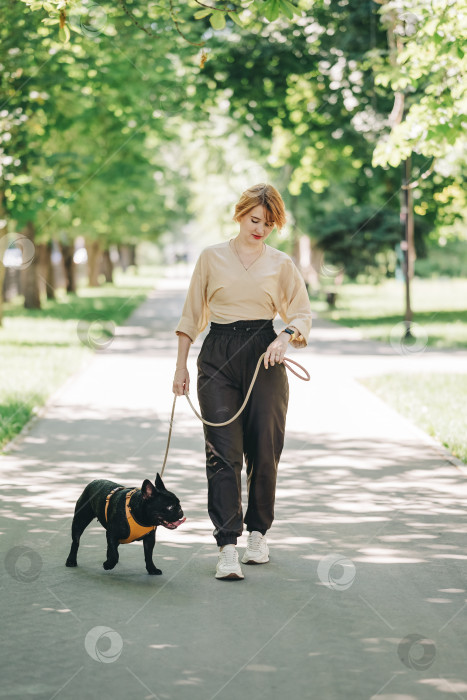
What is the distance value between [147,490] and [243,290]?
120 centimetres

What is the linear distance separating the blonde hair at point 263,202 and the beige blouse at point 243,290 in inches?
8.6

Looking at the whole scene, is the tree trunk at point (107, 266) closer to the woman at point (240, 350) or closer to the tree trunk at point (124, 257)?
the tree trunk at point (124, 257)

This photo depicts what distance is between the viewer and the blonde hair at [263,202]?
561cm

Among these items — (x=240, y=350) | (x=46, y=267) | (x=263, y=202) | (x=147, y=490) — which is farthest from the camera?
(x=46, y=267)

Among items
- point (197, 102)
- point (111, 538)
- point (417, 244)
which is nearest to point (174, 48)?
point (197, 102)

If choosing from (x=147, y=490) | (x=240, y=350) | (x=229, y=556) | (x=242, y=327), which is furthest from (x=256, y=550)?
(x=242, y=327)

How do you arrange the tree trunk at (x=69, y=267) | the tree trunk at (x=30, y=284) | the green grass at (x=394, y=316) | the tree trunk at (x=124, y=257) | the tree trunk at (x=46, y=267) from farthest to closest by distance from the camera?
the tree trunk at (x=124, y=257)
the tree trunk at (x=69, y=267)
the tree trunk at (x=46, y=267)
the tree trunk at (x=30, y=284)
the green grass at (x=394, y=316)

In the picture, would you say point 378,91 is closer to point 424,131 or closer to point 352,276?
point 424,131

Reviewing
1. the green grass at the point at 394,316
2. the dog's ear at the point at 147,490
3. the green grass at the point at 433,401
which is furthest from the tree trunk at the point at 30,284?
the dog's ear at the point at 147,490

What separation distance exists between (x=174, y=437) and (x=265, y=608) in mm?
5483

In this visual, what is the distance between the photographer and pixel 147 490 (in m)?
5.35

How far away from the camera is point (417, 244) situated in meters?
34.4

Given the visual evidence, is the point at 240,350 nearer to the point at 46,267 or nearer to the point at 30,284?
the point at 30,284

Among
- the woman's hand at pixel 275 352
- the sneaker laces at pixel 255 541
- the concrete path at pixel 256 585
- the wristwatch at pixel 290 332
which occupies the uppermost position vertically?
the wristwatch at pixel 290 332
